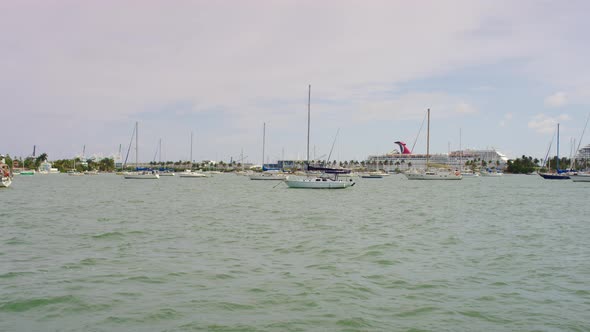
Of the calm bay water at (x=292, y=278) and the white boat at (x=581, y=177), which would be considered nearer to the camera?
the calm bay water at (x=292, y=278)

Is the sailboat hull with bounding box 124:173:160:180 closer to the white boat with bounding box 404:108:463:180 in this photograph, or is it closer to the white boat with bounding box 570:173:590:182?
the white boat with bounding box 404:108:463:180

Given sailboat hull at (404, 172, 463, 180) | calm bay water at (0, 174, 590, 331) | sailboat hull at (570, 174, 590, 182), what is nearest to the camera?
calm bay water at (0, 174, 590, 331)

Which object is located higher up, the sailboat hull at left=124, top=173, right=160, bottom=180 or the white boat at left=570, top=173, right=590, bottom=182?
the white boat at left=570, top=173, right=590, bottom=182

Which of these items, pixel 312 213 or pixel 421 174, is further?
pixel 421 174

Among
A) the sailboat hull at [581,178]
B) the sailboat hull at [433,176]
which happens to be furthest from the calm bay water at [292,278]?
the sailboat hull at [581,178]

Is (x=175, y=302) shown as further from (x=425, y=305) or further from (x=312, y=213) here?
(x=312, y=213)

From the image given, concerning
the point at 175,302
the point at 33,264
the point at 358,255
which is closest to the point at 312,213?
the point at 358,255

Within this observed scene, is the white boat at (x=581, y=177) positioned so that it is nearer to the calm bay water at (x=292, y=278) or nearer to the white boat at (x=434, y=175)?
the white boat at (x=434, y=175)

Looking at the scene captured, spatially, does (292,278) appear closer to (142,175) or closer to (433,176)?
(433,176)

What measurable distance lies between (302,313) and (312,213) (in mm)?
21220

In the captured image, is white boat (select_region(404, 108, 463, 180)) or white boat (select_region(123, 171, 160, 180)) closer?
white boat (select_region(404, 108, 463, 180))

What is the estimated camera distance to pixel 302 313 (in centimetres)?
907

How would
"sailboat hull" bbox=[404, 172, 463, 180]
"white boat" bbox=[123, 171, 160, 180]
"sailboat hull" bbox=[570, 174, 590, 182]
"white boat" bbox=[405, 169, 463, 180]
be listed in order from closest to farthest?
"sailboat hull" bbox=[570, 174, 590, 182] → "sailboat hull" bbox=[404, 172, 463, 180] → "white boat" bbox=[405, 169, 463, 180] → "white boat" bbox=[123, 171, 160, 180]

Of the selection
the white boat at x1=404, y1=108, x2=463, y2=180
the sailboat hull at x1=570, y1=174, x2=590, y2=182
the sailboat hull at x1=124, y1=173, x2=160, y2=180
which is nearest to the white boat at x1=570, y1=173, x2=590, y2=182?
the sailboat hull at x1=570, y1=174, x2=590, y2=182
